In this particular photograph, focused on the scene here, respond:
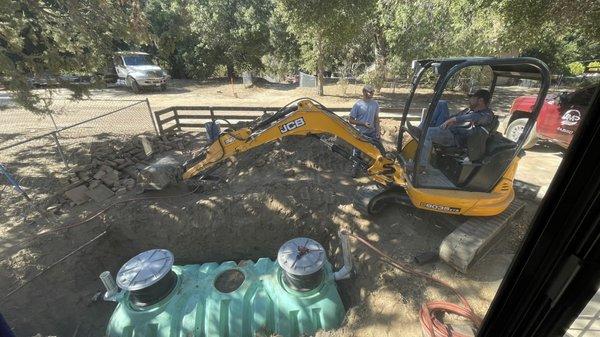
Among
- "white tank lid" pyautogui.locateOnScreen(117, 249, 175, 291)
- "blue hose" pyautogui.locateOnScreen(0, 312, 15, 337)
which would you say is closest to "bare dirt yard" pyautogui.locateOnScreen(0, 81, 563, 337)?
"white tank lid" pyautogui.locateOnScreen(117, 249, 175, 291)

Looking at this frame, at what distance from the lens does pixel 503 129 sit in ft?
30.6

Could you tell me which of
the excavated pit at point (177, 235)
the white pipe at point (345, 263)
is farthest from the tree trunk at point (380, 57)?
the white pipe at point (345, 263)

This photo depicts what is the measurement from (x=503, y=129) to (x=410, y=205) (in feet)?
21.3

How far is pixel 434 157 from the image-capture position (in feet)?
17.7

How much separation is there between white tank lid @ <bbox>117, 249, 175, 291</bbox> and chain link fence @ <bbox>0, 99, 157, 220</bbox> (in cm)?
387

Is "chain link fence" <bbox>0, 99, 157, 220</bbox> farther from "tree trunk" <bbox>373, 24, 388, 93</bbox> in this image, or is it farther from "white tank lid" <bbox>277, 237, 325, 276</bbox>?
"tree trunk" <bbox>373, 24, 388, 93</bbox>

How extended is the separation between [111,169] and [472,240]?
332 inches

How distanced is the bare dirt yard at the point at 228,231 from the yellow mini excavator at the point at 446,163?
1.47ft

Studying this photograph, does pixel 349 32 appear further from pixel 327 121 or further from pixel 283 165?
pixel 327 121

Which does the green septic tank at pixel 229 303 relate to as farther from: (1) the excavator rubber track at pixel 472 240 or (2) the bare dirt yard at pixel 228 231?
(1) the excavator rubber track at pixel 472 240

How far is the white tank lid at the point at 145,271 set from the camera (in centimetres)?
412

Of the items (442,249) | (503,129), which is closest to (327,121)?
(442,249)

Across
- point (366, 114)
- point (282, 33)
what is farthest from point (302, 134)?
point (282, 33)

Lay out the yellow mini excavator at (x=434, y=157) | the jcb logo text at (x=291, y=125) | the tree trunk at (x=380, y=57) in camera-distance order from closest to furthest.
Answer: the yellow mini excavator at (x=434, y=157) < the jcb logo text at (x=291, y=125) < the tree trunk at (x=380, y=57)
